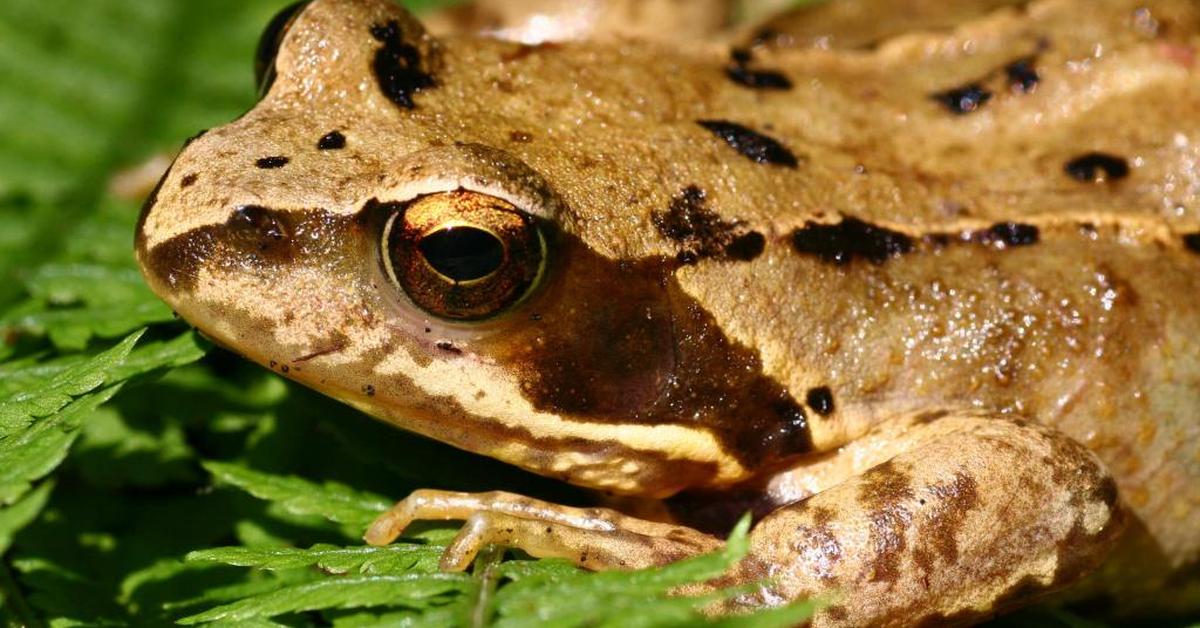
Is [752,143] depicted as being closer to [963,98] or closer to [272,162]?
[963,98]

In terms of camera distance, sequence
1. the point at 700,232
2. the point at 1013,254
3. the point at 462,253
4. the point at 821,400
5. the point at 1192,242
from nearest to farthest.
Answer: the point at 462,253
the point at 700,232
the point at 821,400
the point at 1013,254
the point at 1192,242

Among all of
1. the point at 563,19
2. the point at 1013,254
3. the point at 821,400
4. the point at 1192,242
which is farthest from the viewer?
the point at 563,19

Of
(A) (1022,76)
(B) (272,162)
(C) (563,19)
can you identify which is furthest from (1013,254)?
(C) (563,19)

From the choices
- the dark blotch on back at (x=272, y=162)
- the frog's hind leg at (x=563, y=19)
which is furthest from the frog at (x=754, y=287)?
the frog's hind leg at (x=563, y=19)

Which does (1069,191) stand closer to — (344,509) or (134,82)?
(344,509)

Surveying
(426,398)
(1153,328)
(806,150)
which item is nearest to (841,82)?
(806,150)
